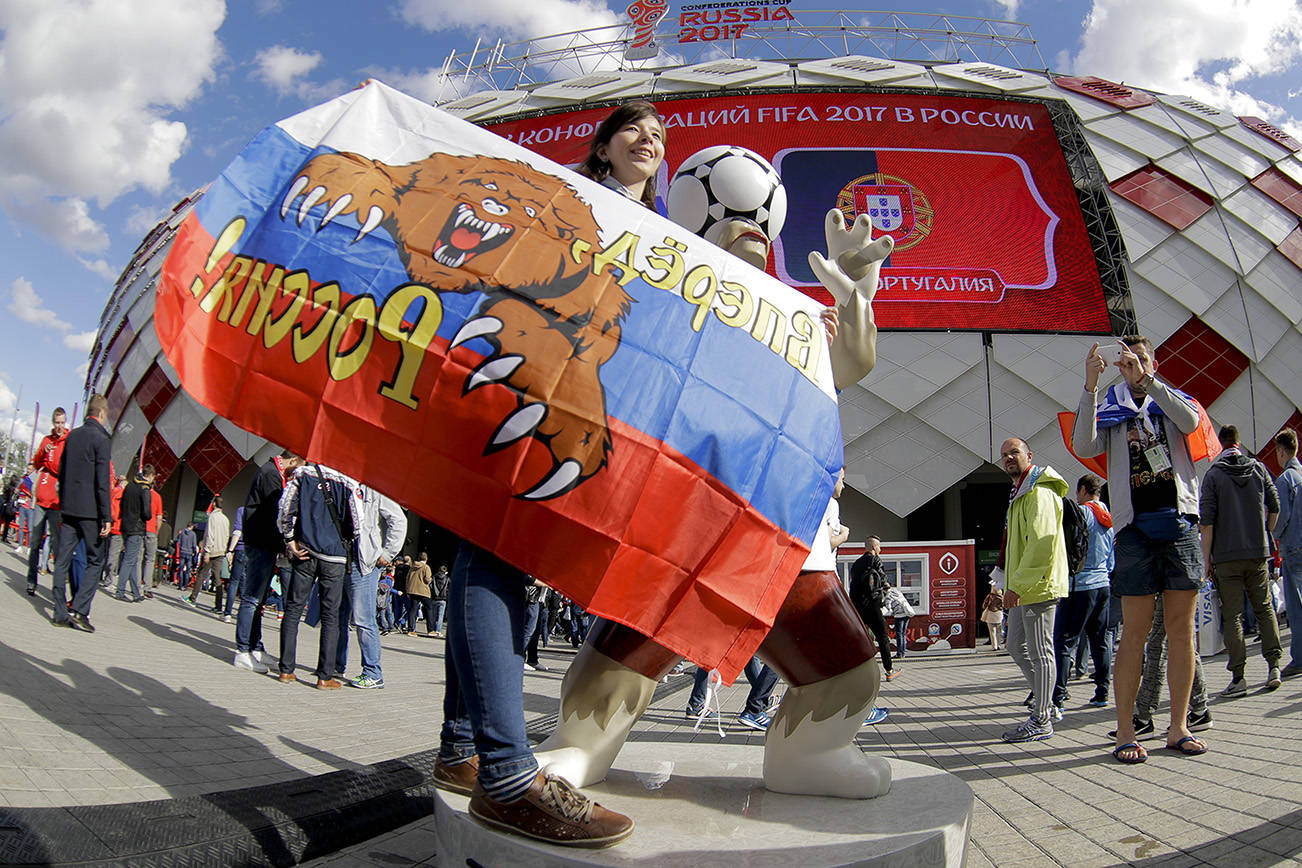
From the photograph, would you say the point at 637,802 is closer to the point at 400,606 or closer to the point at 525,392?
the point at 525,392

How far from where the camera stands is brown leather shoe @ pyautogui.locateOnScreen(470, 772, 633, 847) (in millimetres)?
1489

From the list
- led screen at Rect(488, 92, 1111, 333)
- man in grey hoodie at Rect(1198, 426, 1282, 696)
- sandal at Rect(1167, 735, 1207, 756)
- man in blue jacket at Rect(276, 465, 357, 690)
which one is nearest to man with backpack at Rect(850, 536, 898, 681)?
man in grey hoodie at Rect(1198, 426, 1282, 696)

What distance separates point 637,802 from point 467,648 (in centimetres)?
71

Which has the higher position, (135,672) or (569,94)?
(569,94)

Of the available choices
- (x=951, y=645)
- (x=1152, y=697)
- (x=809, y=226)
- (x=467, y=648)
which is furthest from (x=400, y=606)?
(x=467, y=648)

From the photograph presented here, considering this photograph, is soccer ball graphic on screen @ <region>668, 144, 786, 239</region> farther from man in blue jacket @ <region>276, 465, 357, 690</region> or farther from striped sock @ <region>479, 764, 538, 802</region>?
man in blue jacket @ <region>276, 465, 357, 690</region>

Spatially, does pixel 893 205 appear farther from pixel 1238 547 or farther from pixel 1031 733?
pixel 1031 733

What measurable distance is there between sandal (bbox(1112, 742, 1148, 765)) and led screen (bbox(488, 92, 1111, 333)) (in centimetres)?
1423

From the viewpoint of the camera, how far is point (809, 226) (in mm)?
17594

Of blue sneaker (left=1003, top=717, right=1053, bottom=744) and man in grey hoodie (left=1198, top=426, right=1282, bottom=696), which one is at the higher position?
man in grey hoodie (left=1198, top=426, right=1282, bottom=696)

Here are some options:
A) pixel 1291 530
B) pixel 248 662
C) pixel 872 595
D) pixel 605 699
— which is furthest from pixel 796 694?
pixel 872 595

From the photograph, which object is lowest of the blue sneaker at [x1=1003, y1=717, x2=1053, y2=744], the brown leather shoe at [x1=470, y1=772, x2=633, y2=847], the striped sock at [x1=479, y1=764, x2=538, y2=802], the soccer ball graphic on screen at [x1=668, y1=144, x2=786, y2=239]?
the blue sneaker at [x1=1003, y1=717, x2=1053, y2=744]

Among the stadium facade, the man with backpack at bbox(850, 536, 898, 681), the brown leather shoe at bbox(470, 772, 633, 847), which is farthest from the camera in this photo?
the stadium facade

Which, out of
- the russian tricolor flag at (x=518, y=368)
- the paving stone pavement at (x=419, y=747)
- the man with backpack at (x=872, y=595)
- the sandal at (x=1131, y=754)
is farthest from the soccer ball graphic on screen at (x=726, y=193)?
the man with backpack at (x=872, y=595)
